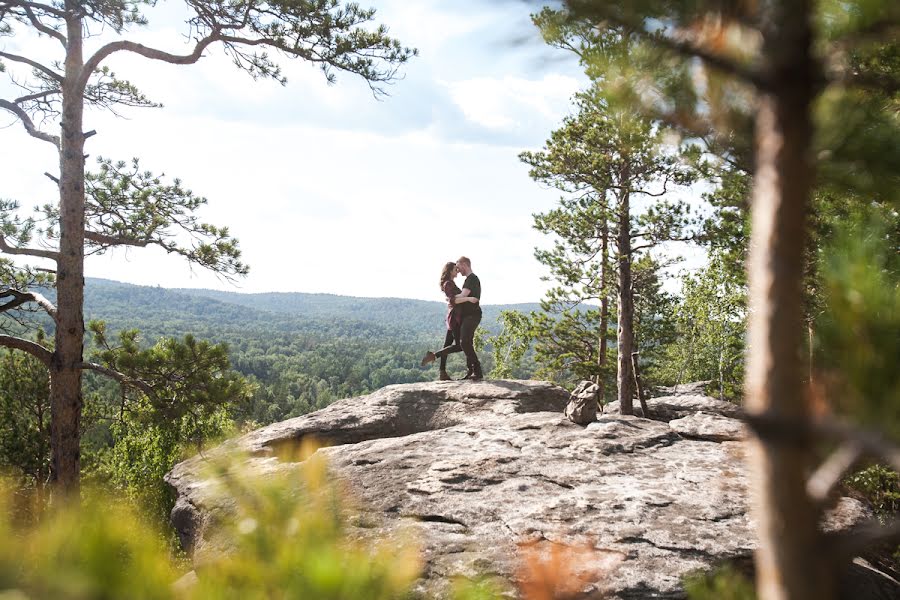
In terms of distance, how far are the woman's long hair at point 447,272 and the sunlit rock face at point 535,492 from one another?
2.22 m

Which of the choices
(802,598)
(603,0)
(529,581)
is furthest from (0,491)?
(603,0)

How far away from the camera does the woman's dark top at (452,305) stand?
34.8 feet

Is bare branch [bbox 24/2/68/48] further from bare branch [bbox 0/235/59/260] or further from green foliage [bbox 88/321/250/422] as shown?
green foliage [bbox 88/321/250/422]

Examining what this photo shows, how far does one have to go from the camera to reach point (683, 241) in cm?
1262

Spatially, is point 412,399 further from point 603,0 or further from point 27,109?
point 603,0

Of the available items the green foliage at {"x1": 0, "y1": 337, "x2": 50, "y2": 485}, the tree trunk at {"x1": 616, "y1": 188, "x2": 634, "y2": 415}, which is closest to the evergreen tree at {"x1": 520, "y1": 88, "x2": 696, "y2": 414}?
the tree trunk at {"x1": 616, "y1": 188, "x2": 634, "y2": 415}

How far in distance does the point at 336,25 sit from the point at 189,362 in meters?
5.80

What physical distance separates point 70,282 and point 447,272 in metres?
6.24

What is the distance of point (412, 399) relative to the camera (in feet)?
34.9

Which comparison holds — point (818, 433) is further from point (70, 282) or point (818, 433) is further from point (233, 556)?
point (70, 282)

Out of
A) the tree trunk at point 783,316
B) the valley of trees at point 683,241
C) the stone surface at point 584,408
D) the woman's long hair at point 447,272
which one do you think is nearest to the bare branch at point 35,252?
the valley of trees at point 683,241

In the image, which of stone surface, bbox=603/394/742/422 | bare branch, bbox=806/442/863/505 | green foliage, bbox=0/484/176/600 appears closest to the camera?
green foliage, bbox=0/484/176/600

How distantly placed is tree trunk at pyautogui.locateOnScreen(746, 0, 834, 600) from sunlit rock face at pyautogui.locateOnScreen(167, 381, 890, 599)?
235cm

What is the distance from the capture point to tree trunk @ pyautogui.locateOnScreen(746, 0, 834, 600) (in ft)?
3.63
